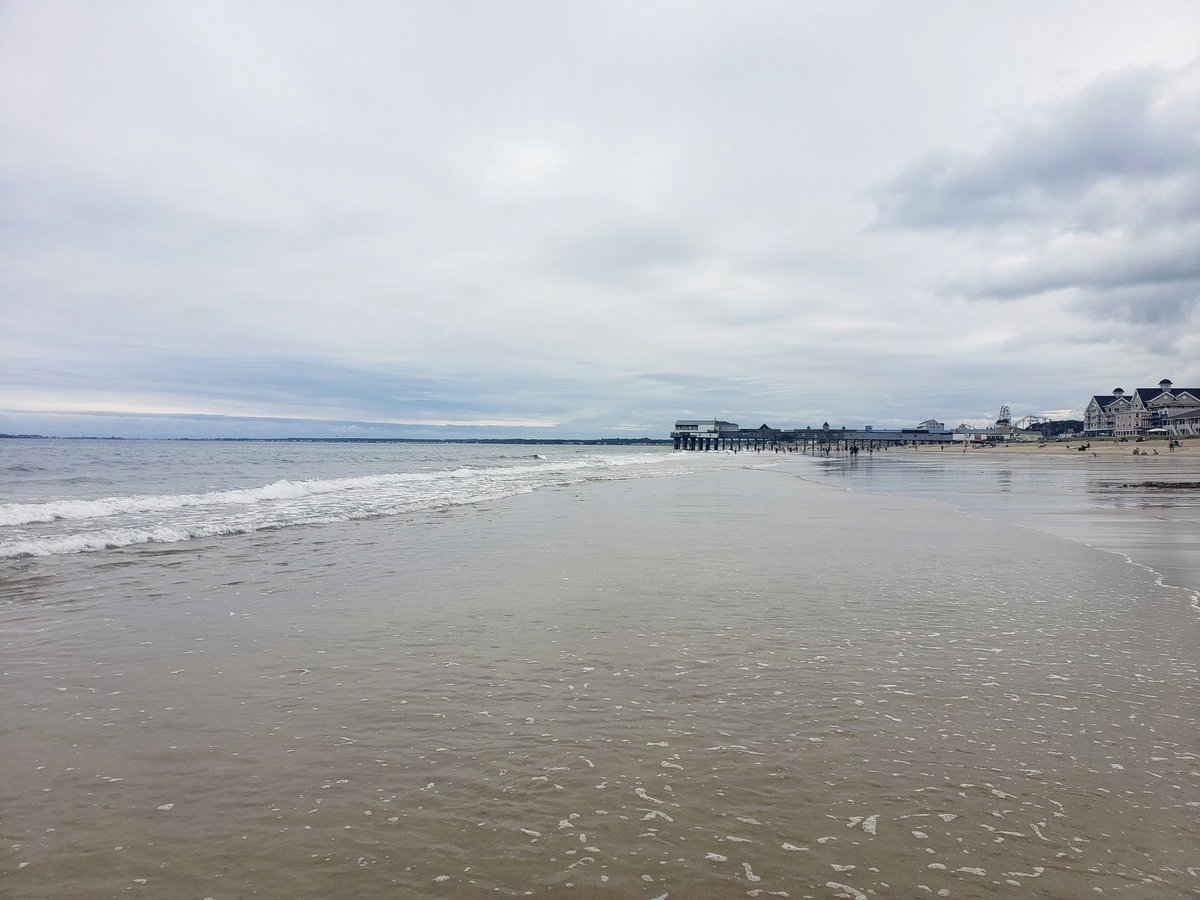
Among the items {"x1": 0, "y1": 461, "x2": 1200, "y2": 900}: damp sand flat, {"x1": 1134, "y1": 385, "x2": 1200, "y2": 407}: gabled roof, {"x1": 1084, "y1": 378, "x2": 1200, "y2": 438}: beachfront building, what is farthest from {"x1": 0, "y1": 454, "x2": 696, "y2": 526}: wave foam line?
{"x1": 1134, "y1": 385, "x2": 1200, "y2": 407}: gabled roof

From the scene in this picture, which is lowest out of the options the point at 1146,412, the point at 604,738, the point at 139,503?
the point at 139,503

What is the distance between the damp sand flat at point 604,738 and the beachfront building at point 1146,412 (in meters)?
126

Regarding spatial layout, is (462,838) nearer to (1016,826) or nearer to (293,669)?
(1016,826)

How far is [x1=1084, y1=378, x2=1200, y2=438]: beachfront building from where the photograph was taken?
364ft

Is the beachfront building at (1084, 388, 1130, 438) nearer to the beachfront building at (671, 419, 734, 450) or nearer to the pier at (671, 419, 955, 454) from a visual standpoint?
the pier at (671, 419, 955, 454)

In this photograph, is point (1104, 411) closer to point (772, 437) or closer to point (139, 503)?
point (772, 437)

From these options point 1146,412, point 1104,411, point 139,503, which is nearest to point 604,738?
point 139,503

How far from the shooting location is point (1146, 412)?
5015 inches

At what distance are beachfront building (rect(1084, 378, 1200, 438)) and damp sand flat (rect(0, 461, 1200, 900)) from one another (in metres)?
126

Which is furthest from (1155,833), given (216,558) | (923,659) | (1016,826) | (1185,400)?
(1185,400)

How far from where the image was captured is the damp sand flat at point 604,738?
3.73m

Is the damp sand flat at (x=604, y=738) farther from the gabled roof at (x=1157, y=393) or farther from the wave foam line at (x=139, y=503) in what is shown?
the gabled roof at (x=1157, y=393)

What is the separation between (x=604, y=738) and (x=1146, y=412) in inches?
6327

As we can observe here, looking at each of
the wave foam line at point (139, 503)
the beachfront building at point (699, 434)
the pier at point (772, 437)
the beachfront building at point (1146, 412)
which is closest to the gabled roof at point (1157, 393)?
the beachfront building at point (1146, 412)
